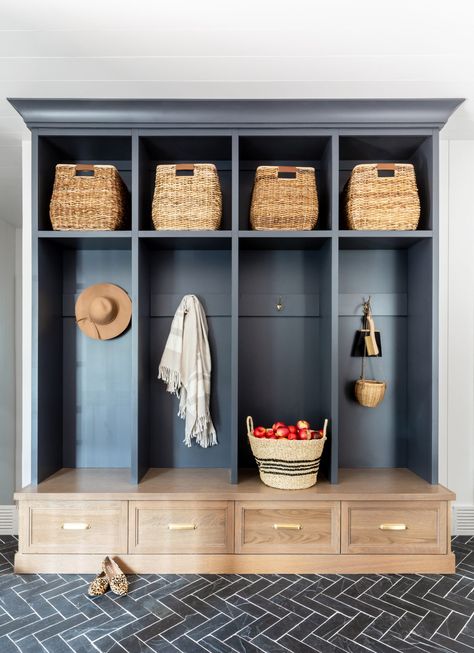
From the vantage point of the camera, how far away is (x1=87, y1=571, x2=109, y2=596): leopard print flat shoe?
6.32 ft

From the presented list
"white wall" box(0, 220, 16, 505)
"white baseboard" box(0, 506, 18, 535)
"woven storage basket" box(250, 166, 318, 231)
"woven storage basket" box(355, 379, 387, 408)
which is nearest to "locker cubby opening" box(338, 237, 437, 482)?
"woven storage basket" box(355, 379, 387, 408)

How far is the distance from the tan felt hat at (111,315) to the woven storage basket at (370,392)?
4.41 ft

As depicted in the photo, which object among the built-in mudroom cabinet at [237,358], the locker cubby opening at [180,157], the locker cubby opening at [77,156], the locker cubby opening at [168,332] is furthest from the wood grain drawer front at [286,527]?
the locker cubby opening at [77,156]

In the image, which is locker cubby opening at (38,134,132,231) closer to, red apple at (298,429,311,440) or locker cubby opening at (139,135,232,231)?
locker cubby opening at (139,135,232,231)

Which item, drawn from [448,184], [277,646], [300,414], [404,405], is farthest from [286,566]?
[448,184]

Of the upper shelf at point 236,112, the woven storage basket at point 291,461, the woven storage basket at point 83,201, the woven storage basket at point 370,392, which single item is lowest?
the woven storage basket at point 291,461

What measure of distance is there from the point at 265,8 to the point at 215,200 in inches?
34.4

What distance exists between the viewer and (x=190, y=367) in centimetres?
249

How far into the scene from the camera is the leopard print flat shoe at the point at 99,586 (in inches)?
75.8

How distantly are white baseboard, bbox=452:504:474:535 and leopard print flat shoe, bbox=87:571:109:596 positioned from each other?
1906mm

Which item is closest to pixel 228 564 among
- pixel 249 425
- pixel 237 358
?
pixel 249 425

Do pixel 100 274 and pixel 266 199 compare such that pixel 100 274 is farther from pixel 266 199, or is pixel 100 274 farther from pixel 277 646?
pixel 277 646

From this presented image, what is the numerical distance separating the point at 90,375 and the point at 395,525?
5.85ft

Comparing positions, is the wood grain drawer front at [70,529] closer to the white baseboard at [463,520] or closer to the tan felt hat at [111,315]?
the tan felt hat at [111,315]
